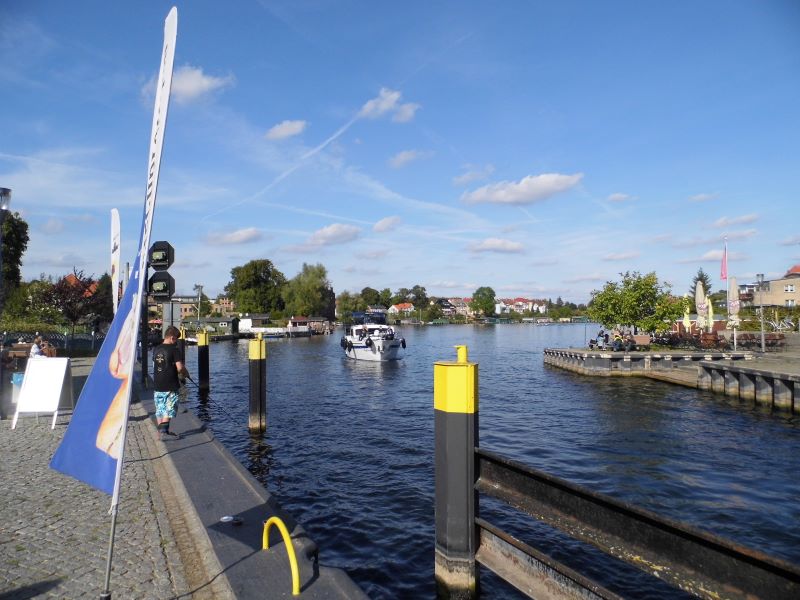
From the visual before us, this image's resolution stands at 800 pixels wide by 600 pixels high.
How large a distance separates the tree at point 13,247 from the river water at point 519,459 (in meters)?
27.2

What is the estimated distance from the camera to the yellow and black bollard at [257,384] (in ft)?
47.2

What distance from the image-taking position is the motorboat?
1553 inches

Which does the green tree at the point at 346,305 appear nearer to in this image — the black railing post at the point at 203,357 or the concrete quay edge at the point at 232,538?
the black railing post at the point at 203,357

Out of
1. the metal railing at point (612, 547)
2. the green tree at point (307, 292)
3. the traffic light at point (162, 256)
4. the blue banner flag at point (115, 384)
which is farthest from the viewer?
the green tree at point (307, 292)

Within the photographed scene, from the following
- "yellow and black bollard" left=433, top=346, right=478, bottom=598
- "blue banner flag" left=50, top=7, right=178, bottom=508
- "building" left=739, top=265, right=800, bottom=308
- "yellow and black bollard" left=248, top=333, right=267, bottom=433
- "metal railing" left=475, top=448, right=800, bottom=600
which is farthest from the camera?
"building" left=739, top=265, right=800, bottom=308

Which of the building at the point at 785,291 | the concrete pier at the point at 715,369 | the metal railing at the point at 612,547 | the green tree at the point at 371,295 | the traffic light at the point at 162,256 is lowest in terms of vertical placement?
the concrete pier at the point at 715,369

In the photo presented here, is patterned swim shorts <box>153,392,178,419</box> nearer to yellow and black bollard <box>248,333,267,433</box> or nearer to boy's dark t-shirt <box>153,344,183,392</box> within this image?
boy's dark t-shirt <box>153,344,183,392</box>

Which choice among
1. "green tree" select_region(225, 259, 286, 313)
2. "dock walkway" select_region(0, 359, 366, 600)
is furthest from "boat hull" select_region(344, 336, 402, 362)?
"green tree" select_region(225, 259, 286, 313)

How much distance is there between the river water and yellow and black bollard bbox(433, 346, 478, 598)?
134cm

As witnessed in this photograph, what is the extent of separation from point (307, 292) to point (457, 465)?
102756 mm

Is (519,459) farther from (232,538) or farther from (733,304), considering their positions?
(733,304)

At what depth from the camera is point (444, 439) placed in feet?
16.8

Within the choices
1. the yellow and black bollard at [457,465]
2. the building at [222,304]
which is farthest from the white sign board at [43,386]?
the building at [222,304]

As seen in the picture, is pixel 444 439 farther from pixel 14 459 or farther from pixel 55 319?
pixel 55 319
